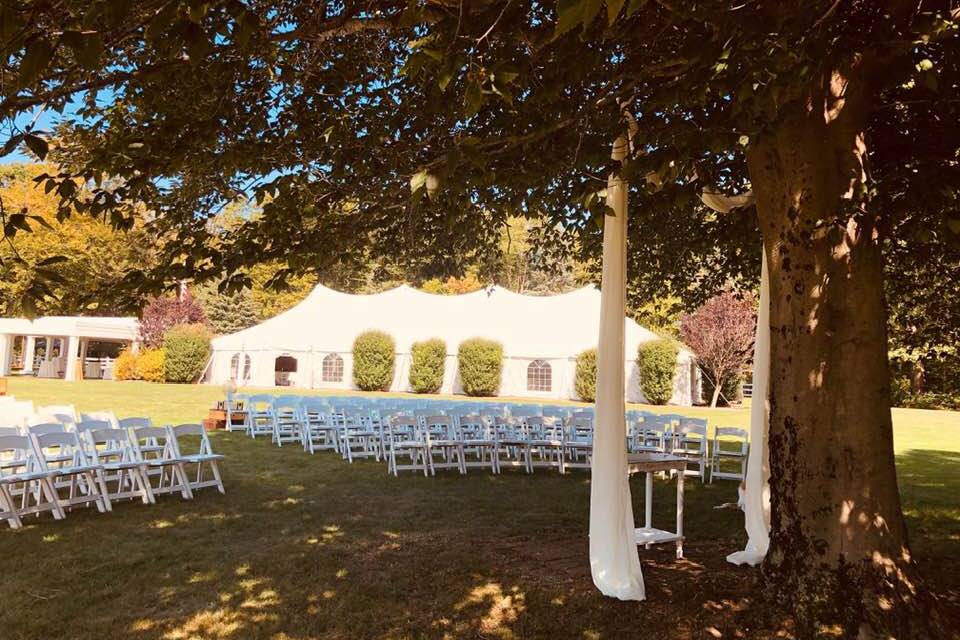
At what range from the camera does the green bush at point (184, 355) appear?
34.3 meters

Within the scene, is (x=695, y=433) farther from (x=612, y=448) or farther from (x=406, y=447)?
(x=612, y=448)

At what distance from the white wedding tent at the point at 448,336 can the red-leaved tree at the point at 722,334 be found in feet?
2.50

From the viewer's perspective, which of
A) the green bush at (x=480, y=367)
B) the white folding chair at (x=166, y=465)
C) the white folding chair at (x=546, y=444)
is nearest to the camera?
the white folding chair at (x=166, y=465)

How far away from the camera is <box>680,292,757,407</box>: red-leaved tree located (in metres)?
27.5

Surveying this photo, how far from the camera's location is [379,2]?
5359mm

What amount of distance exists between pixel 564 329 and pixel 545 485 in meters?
19.6

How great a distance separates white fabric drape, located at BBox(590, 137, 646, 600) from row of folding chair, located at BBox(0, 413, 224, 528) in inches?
215

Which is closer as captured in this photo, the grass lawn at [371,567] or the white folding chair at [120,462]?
the grass lawn at [371,567]

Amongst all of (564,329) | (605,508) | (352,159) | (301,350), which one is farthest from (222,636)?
(301,350)

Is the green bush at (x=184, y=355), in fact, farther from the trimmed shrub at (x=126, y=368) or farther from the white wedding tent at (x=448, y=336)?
the trimmed shrub at (x=126, y=368)

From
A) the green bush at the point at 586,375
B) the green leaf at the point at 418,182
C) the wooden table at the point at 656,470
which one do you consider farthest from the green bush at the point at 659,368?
the green leaf at the point at 418,182

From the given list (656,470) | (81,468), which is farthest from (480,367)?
(656,470)

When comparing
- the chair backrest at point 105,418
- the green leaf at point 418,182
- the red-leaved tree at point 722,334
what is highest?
the red-leaved tree at point 722,334

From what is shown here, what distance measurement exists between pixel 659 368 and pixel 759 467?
21.6 m
